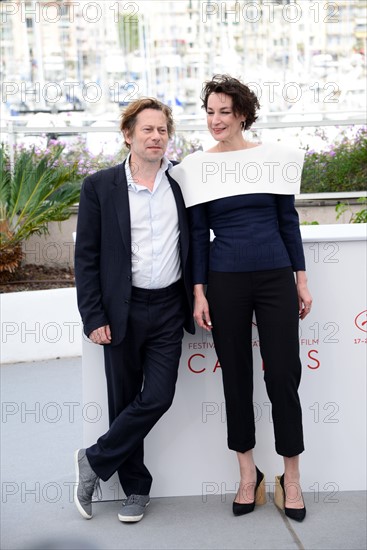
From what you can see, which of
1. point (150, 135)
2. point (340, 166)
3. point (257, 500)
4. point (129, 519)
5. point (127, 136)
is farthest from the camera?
point (340, 166)

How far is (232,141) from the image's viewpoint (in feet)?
12.3

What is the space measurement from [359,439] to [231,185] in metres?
1.38

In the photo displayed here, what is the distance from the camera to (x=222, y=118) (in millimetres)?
3672

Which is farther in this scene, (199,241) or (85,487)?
(85,487)

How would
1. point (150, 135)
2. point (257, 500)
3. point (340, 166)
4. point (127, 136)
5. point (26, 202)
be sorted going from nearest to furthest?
point (150, 135), point (127, 136), point (257, 500), point (26, 202), point (340, 166)

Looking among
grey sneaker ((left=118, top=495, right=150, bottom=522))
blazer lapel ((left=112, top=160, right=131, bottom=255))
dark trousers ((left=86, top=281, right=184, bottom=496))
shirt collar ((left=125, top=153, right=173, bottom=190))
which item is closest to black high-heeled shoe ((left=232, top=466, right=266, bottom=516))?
grey sneaker ((left=118, top=495, right=150, bottom=522))

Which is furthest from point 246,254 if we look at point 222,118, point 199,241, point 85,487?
point 85,487

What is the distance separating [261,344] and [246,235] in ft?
1.58

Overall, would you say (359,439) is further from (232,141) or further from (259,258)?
(232,141)

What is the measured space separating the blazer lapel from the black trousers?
39cm

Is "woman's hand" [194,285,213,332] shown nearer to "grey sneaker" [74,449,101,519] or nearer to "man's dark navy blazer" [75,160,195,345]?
"man's dark navy blazer" [75,160,195,345]

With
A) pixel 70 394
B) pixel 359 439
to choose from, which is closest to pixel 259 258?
pixel 359 439

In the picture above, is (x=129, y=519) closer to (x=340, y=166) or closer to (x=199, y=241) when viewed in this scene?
(x=199, y=241)

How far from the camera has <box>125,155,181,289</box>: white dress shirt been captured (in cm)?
370
